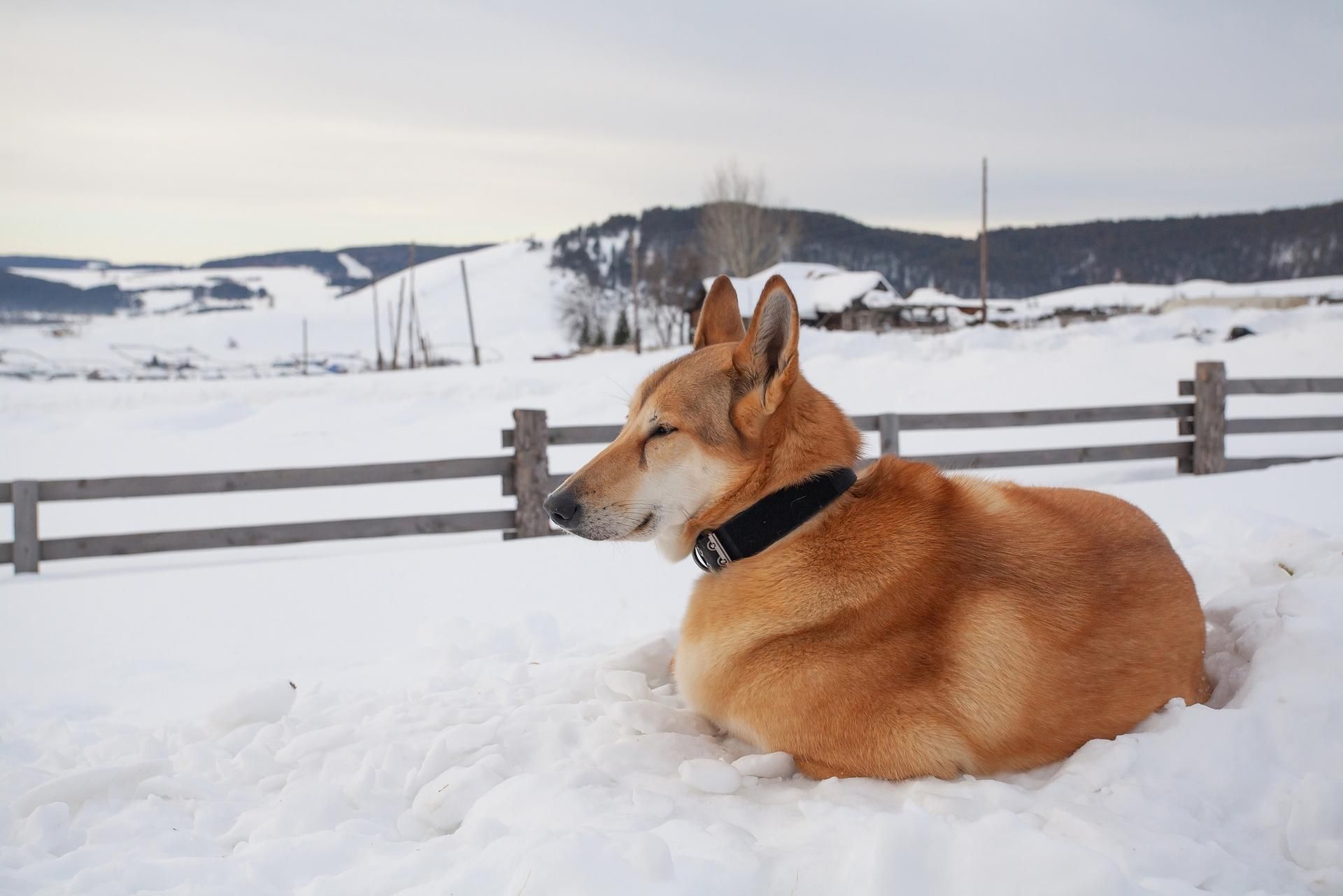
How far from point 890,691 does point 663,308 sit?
2646 inches

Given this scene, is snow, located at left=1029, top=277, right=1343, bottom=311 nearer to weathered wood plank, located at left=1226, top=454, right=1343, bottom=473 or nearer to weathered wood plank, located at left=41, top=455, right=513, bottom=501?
weathered wood plank, located at left=1226, top=454, right=1343, bottom=473

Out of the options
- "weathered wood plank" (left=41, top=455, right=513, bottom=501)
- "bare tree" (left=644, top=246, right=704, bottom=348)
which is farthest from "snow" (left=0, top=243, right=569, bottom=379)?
"weathered wood plank" (left=41, top=455, right=513, bottom=501)

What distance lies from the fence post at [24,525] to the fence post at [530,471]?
3.88m

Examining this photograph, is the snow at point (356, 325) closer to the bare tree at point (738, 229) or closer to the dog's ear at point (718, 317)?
the bare tree at point (738, 229)

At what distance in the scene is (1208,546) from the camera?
4.86 m

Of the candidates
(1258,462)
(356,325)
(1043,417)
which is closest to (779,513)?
(1043,417)

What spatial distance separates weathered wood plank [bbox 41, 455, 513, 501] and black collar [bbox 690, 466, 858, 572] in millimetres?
5314

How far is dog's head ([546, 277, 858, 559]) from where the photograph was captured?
2676 millimetres

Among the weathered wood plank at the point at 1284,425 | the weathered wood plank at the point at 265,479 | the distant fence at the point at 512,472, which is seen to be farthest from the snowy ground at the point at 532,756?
the weathered wood plank at the point at 1284,425

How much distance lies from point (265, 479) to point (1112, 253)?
→ 95211 mm

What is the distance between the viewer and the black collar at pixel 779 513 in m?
2.67

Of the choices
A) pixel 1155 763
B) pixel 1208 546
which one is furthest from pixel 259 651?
pixel 1208 546

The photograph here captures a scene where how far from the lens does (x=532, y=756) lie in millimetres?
2885

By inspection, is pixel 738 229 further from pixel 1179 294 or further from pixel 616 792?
pixel 616 792
